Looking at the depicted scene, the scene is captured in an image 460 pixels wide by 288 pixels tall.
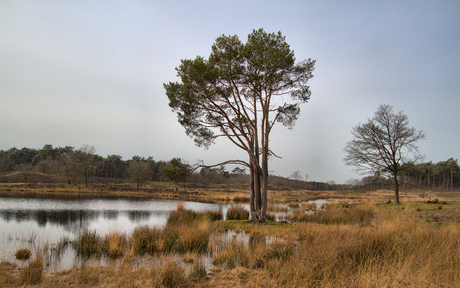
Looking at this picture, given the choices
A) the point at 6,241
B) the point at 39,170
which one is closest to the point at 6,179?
the point at 39,170

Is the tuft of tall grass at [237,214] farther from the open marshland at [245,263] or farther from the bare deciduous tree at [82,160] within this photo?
the bare deciduous tree at [82,160]

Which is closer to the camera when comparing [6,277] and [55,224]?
[6,277]

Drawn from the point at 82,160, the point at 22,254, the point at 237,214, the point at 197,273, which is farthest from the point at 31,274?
the point at 82,160

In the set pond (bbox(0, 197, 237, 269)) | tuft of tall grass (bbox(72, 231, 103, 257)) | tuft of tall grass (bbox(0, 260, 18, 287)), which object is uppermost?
tuft of tall grass (bbox(0, 260, 18, 287))

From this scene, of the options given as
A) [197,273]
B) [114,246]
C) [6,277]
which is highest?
[6,277]

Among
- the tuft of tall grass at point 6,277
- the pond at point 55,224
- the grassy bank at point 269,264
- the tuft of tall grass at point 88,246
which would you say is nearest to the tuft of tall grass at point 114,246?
the grassy bank at point 269,264

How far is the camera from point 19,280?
486 cm

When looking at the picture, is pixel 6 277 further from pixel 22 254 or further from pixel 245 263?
pixel 245 263

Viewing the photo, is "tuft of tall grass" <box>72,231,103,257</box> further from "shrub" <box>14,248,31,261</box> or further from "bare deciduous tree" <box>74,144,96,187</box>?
"bare deciduous tree" <box>74,144,96,187</box>

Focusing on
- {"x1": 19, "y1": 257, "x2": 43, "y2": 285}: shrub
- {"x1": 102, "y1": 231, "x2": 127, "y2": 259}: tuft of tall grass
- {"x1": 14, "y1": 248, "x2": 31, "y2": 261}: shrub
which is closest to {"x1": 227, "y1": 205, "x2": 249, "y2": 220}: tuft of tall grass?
{"x1": 102, "y1": 231, "x2": 127, "y2": 259}: tuft of tall grass

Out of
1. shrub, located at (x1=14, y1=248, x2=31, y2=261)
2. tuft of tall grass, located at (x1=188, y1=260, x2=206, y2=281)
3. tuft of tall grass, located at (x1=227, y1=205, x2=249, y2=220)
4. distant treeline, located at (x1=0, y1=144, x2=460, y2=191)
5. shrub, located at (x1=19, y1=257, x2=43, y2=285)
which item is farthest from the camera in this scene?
distant treeline, located at (x1=0, y1=144, x2=460, y2=191)

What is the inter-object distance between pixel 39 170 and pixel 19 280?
86.9 m

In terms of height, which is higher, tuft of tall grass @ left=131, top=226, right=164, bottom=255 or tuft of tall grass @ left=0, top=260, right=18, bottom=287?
tuft of tall grass @ left=0, top=260, right=18, bottom=287

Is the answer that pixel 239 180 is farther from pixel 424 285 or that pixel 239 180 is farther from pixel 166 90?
pixel 424 285
